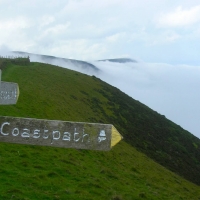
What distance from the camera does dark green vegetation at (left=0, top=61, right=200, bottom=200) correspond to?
14203mm

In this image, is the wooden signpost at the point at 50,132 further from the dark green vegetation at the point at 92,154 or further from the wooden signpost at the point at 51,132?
the dark green vegetation at the point at 92,154

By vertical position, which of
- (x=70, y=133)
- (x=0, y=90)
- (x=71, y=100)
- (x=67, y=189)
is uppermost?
(x=71, y=100)

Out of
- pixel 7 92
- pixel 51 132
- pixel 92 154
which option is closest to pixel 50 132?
pixel 51 132

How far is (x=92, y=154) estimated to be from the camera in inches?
919

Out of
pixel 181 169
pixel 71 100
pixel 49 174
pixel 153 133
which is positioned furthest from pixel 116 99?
pixel 49 174

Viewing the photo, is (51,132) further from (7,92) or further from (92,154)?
(92,154)

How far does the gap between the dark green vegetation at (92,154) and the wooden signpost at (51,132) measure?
7388 mm

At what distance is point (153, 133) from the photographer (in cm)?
5159

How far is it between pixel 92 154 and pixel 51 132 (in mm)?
19078

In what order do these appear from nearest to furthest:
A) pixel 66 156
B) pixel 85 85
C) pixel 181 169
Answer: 1. pixel 66 156
2. pixel 181 169
3. pixel 85 85

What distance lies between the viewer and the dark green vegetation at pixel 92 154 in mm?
14203

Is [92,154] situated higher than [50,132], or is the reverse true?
[50,132]

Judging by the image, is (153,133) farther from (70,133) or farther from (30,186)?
(70,133)

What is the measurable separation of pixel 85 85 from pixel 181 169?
69.2ft
